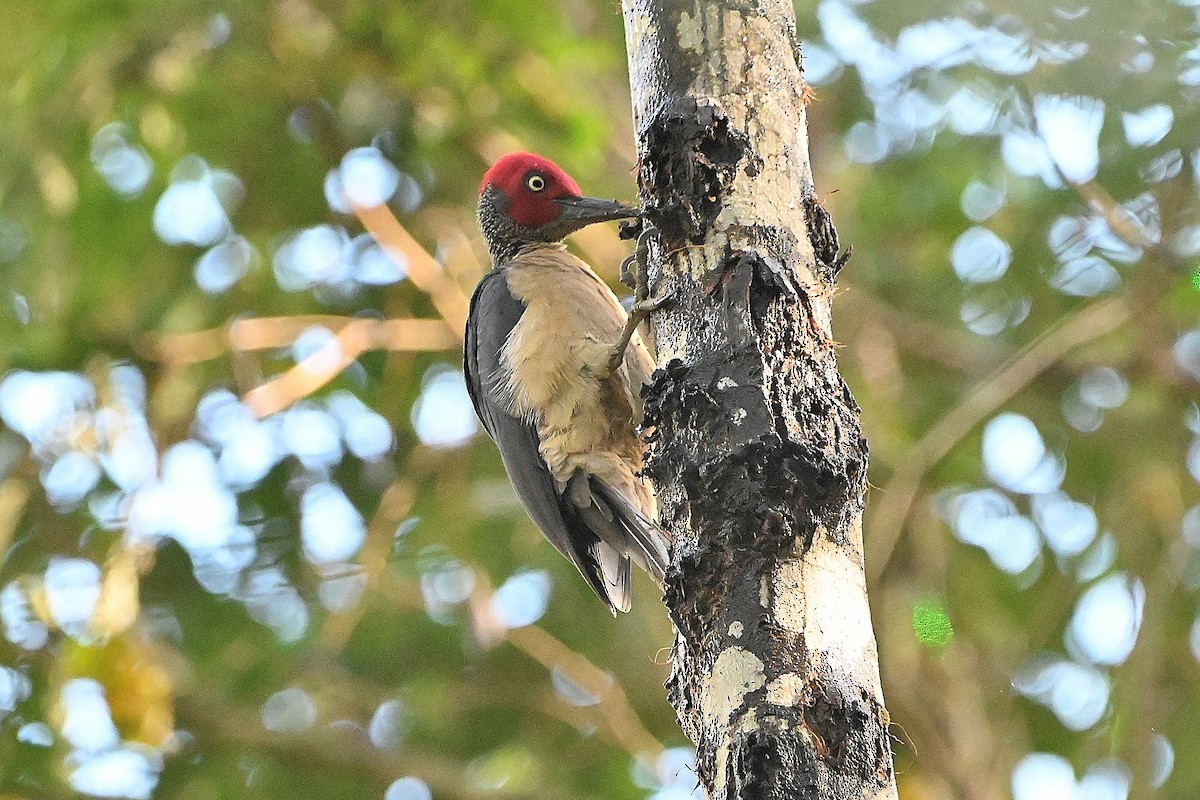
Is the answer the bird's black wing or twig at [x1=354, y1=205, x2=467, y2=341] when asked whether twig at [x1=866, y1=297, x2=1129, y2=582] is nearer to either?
the bird's black wing

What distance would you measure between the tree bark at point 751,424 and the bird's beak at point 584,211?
1668 millimetres

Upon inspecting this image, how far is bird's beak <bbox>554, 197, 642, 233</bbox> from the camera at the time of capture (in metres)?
4.60

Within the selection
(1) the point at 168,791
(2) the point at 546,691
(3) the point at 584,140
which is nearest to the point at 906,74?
(3) the point at 584,140

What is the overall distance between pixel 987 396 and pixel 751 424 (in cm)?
Answer: 346

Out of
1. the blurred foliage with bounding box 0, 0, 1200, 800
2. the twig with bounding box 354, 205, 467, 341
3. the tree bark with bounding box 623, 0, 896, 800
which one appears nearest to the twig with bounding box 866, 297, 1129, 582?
the blurred foliage with bounding box 0, 0, 1200, 800

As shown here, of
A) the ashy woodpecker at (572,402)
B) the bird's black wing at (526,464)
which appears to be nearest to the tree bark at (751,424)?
the ashy woodpecker at (572,402)

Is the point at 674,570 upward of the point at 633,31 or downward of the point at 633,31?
downward

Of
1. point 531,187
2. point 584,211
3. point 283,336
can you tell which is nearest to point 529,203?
point 531,187

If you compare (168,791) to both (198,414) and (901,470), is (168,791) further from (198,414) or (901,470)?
(901,470)

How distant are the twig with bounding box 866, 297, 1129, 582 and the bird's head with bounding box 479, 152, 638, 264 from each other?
74.9 inches

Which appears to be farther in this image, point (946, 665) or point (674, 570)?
point (946, 665)

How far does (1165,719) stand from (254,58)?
4922mm

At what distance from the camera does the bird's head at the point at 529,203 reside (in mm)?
4918

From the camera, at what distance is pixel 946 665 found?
235 inches
